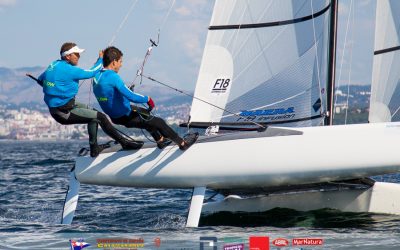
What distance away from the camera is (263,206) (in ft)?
32.4

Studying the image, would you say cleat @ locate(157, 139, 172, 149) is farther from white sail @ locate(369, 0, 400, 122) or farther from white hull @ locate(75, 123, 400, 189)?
white sail @ locate(369, 0, 400, 122)

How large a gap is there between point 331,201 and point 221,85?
77.7 inches

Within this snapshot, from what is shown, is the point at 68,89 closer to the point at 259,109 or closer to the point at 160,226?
the point at 160,226

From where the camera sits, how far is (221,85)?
1028cm

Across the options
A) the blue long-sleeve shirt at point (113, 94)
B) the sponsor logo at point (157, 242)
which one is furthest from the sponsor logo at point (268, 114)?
the sponsor logo at point (157, 242)

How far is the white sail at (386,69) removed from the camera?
10.9m

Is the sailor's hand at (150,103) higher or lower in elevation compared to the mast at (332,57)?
lower

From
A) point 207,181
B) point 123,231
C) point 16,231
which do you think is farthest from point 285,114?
point 16,231

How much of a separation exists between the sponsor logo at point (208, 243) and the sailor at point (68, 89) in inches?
79.5

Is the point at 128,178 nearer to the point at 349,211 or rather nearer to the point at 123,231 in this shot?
the point at 123,231

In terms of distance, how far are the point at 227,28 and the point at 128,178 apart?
257 cm

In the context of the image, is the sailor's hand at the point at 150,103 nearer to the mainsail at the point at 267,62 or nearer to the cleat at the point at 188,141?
the cleat at the point at 188,141

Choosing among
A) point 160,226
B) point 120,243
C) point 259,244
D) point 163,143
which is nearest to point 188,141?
point 163,143

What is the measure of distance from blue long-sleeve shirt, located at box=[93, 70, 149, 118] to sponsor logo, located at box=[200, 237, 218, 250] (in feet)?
5.89
